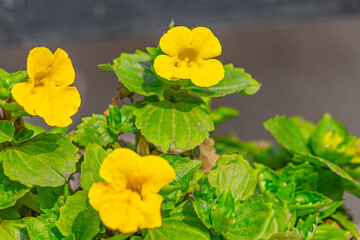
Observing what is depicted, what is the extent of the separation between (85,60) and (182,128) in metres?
1.43

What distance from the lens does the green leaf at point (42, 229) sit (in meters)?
0.40

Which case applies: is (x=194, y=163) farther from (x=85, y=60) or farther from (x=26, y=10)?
(x=26, y=10)

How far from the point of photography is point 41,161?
1.37 feet

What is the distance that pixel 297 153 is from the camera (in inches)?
23.5

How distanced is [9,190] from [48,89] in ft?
0.37

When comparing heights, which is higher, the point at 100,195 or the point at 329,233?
the point at 100,195

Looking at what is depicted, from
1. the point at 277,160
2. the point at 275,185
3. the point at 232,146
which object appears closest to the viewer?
the point at 275,185

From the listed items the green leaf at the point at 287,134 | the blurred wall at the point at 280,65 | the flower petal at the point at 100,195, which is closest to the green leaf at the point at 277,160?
the green leaf at the point at 287,134

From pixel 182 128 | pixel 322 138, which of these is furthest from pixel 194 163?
pixel 322 138

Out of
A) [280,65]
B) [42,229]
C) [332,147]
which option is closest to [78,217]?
[42,229]

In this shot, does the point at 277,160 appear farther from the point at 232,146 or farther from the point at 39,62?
the point at 39,62

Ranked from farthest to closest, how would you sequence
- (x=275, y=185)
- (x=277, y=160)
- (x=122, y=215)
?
(x=277, y=160)
(x=275, y=185)
(x=122, y=215)

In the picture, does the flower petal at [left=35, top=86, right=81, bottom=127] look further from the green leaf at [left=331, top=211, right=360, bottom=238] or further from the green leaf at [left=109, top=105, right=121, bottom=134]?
the green leaf at [left=331, top=211, right=360, bottom=238]

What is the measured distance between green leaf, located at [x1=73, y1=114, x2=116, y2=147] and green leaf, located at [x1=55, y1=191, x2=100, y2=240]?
3.0 inches
